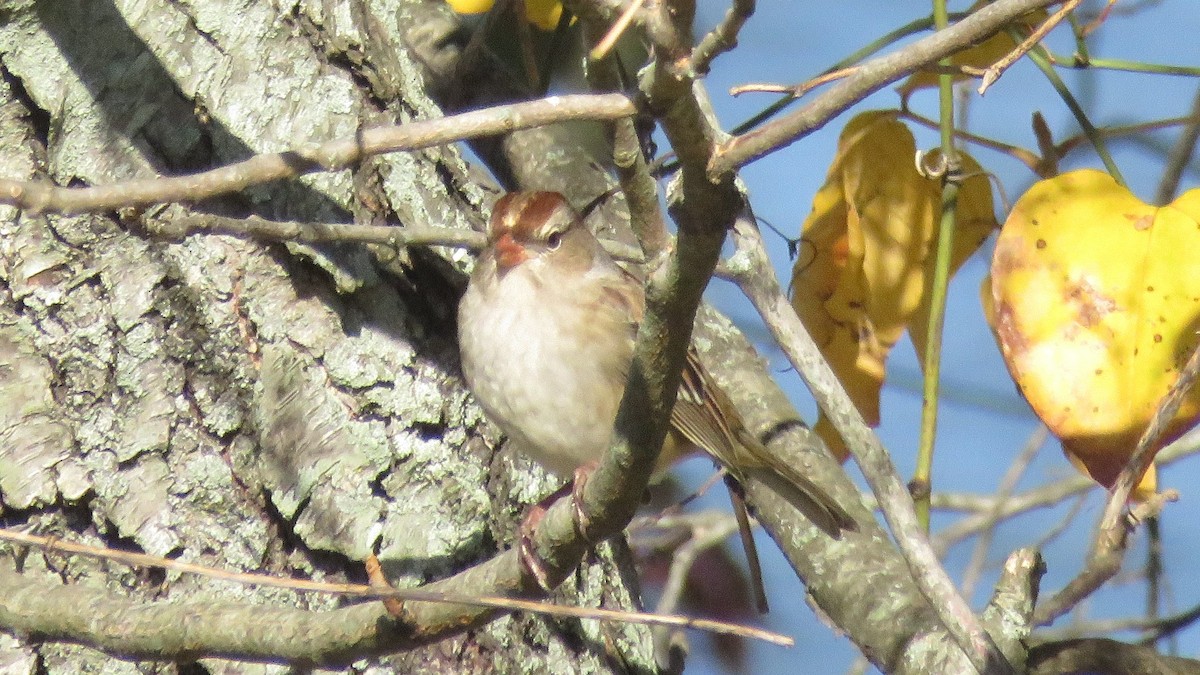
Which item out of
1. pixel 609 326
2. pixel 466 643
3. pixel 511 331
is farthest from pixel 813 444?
pixel 466 643

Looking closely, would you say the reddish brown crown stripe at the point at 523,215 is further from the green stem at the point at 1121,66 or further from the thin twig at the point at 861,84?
the thin twig at the point at 861,84

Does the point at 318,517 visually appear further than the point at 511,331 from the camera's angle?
No

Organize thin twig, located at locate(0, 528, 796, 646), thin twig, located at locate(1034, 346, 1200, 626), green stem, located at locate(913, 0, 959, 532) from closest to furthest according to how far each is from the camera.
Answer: thin twig, located at locate(0, 528, 796, 646) → thin twig, located at locate(1034, 346, 1200, 626) → green stem, located at locate(913, 0, 959, 532)

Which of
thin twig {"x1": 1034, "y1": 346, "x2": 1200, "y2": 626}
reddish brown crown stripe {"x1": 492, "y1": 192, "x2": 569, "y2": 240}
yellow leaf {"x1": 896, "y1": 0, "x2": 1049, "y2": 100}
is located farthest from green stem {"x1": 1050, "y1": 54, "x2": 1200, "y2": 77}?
reddish brown crown stripe {"x1": 492, "y1": 192, "x2": 569, "y2": 240}

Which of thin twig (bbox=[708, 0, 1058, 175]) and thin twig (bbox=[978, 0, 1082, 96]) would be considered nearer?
thin twig (bbox=[708, 0, 1058, 175])

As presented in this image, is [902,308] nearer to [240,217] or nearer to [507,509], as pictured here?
[507,509]

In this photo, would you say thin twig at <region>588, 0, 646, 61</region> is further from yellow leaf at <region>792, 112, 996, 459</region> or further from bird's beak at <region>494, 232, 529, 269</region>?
bird's beak at <region>494, 232, 529, 269</region>

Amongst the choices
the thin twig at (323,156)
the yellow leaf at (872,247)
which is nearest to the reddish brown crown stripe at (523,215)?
the yellow leaf at (872,247)
